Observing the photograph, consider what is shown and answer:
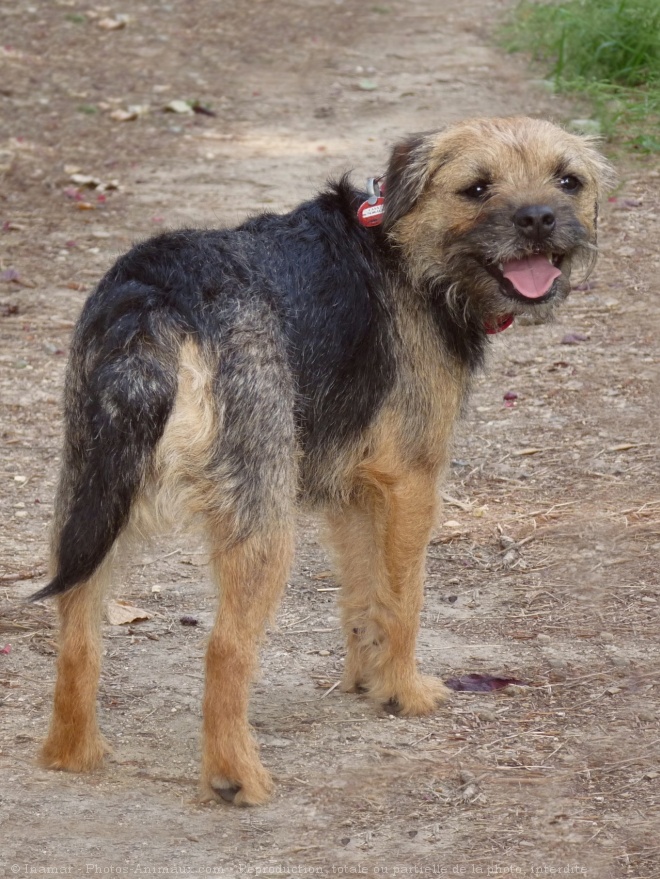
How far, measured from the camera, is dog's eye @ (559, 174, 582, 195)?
4.32 metres

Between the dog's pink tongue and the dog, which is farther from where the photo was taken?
the dog's pink tongue

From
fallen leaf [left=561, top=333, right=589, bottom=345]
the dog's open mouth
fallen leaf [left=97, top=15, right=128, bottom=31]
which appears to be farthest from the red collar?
fallen leaf [left=97, top=15, right=128, bottom=31]

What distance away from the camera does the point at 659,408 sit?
678 cm

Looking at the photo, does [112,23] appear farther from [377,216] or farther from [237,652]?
[237,652]

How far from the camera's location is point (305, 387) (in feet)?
13.5

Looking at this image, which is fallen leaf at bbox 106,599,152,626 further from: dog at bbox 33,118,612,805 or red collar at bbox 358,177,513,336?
red collar at bbox 358,177,513,336

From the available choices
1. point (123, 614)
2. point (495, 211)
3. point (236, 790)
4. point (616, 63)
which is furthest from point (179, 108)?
point (236, 790)

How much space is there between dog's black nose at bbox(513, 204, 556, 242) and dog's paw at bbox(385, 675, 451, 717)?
162 centimetres

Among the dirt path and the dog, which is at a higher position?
the dog

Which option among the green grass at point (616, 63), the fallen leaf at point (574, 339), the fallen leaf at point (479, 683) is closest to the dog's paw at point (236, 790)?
the fallen leaf at point (479, 683)

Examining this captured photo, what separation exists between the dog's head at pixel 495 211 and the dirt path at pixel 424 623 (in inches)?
55.4

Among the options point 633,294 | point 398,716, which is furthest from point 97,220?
point 398,716

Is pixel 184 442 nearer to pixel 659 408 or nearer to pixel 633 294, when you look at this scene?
pixel 659 408

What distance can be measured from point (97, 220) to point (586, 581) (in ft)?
17.9
